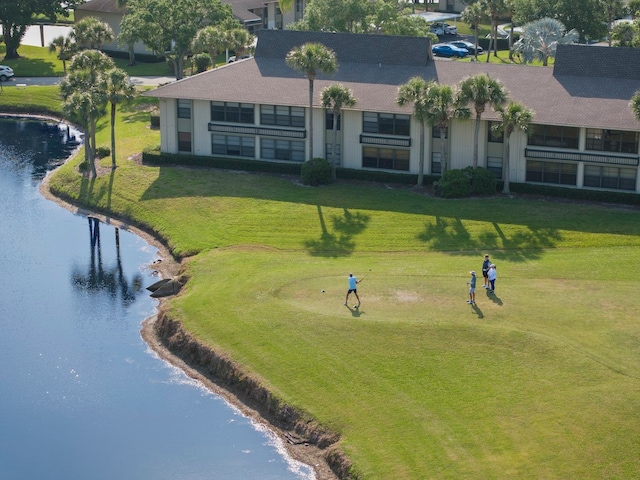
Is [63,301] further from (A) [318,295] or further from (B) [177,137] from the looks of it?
(B) [177,137]

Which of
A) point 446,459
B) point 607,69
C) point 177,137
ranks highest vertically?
point 607,69

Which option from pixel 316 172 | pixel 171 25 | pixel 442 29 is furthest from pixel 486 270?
pixel 442 29

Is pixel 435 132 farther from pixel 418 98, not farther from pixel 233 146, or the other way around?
pixel 233 146

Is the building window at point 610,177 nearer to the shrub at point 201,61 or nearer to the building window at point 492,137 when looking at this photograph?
the building window at point 492,137

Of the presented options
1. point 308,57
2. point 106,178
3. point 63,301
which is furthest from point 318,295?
point 106,178

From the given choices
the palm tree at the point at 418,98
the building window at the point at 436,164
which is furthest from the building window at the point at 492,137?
the palm tree at the point at 418,98

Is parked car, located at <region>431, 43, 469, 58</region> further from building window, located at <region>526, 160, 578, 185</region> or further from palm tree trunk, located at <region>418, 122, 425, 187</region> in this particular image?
building window, located at <region>526, 160, 578, 185</region>
